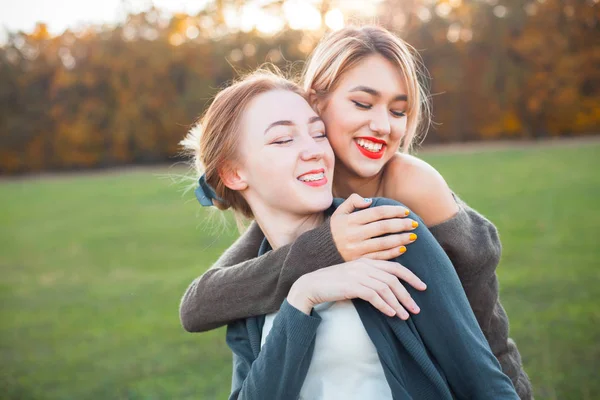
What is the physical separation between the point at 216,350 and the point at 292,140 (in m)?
4.22

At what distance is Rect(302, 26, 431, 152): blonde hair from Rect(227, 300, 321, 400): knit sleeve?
1115 mm

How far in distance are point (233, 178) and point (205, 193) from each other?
22cm

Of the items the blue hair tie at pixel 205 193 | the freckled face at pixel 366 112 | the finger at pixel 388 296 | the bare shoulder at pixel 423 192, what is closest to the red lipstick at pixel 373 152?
the freckled face at pixel 366 112

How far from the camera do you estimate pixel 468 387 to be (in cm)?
200

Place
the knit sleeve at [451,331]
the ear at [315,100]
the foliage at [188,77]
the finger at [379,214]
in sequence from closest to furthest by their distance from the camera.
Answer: the knit sleeve at [451,331]
the finger at [379,214]
the ear at [315,100]
the foliage at [188,77]

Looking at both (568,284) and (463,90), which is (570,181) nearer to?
(568,284)

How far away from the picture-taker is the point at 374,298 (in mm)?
2014

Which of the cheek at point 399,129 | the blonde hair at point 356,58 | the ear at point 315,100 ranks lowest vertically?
the cheek at point 399,129

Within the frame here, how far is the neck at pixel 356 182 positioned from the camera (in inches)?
115

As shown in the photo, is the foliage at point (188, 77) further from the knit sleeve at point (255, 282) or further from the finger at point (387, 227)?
the finger at point (387, 227)

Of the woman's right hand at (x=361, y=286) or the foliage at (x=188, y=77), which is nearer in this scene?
the woman's right hand at (x=361, y=286)

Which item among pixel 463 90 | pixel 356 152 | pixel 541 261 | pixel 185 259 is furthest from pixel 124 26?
pixel 356 152

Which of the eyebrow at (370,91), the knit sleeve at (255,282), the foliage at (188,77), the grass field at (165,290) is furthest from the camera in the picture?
the foliage at (188,77)

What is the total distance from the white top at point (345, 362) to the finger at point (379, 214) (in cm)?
28
